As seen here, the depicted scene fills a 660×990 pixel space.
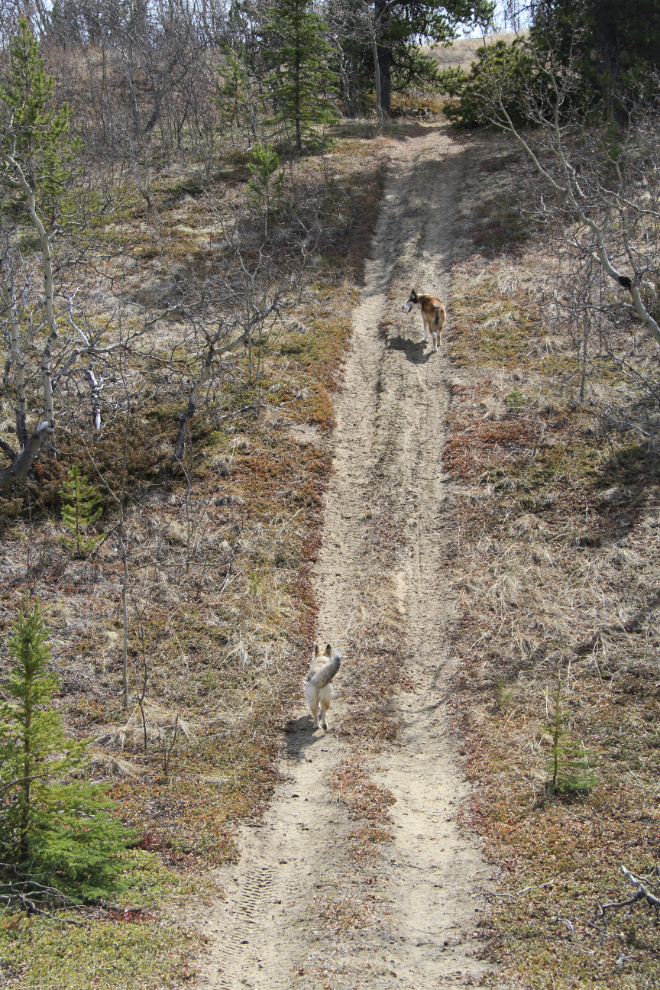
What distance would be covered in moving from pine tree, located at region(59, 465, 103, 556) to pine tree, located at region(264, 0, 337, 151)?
69.3 ft

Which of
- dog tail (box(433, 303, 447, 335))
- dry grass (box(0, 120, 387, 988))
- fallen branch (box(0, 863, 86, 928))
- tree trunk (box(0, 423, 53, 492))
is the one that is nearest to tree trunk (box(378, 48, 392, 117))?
dry grass (box(0, 120, 387, 988))

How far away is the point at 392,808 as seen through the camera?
905 cm

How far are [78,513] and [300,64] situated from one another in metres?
22.7

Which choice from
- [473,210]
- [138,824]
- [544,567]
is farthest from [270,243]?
[138,824]

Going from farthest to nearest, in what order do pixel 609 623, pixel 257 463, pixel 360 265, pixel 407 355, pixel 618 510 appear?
pixel 360 265
pixel 407 355
pixel 257 463
pixel 618 510
pixel 609 623

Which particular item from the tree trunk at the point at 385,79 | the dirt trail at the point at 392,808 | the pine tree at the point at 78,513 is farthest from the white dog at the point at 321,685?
the tree trunk at the point at 385,79

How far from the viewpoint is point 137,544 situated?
45.3 ft

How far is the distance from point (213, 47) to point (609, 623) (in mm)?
42185

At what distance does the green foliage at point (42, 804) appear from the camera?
656 cm

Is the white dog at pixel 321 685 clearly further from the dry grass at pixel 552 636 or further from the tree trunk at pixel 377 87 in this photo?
the tree trunk at pixel 377 87

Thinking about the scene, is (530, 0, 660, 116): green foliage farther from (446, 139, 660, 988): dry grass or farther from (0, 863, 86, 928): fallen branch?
(0, 863, 86, 928): fallen branch

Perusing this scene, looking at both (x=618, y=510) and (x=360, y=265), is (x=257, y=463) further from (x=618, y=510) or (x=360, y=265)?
(x=360, y=265)

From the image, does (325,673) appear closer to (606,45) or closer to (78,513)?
(78,513)

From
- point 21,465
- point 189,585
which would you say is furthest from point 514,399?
point 21,465
